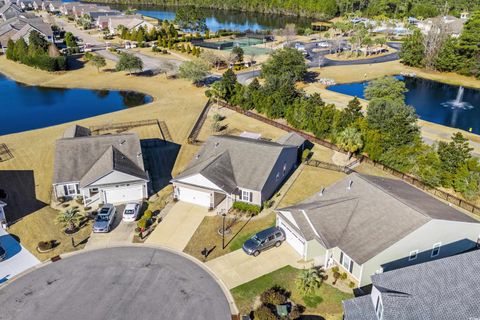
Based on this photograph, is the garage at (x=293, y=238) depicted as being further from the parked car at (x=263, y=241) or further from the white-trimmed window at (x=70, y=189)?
the white-trimmed window at (x=70, y=189)

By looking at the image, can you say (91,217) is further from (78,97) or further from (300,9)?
(300,9)

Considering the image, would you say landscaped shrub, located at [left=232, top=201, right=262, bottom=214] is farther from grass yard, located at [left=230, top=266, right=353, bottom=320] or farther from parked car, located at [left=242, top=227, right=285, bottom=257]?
grass yard, located at [left=230, top=266, right=353, bottom=320]

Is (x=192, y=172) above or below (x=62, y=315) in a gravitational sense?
above

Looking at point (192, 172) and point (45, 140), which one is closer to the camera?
point (192, 172)

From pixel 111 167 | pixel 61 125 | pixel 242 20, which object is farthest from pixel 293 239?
pixel 242 20

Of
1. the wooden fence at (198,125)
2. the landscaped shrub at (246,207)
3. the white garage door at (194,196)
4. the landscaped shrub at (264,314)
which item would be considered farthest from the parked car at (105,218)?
the wooden fence at (198,125)

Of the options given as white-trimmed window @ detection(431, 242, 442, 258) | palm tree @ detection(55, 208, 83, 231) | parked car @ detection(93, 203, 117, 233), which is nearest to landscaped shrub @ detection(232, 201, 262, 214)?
parked car @ detection(93, 203, 117, 233)

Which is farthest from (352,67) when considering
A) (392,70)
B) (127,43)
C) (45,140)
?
(45,140)
